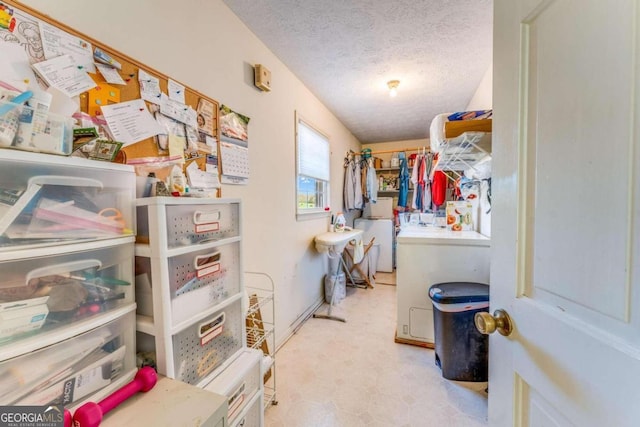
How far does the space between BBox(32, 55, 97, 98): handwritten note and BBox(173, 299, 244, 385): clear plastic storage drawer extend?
95 cm

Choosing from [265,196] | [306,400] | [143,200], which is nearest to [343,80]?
[265,196]

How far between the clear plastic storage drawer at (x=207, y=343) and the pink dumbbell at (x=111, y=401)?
4.7 inches

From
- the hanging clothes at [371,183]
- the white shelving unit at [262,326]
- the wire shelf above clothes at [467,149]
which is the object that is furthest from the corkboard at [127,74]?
the hanging clothes at [371,183]

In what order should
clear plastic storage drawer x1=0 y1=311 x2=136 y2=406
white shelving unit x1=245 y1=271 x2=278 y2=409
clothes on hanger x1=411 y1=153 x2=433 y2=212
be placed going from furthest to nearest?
clothes on hanger x1=411 y1=153 x2=433 y2=212 < white shelving unit x1=245 y1=271 x2=278 y2=409 < clear plastic storage drawer x1=0 y1=311 x2=136 y2=406

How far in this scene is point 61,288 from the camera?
70 cm

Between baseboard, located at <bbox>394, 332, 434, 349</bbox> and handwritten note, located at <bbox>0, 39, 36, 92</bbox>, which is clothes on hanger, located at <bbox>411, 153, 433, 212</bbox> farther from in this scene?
handwritten note, located at <bbox>0, 39, 36, 92</bbox>

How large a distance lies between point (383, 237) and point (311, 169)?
2139 millimetres

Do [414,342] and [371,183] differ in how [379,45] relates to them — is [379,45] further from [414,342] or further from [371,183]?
[371,183]

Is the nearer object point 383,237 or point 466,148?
point 466,148

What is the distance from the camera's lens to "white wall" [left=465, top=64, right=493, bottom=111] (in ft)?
7.54

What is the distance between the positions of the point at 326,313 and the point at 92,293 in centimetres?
243

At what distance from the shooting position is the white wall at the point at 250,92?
3.51 ft

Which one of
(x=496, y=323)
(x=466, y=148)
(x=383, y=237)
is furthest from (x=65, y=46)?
(x=383, y=237)

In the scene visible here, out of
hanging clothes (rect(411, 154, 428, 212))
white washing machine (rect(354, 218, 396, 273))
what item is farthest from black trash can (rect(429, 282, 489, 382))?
white washing machine (rect(354, 218, 396, 273))
